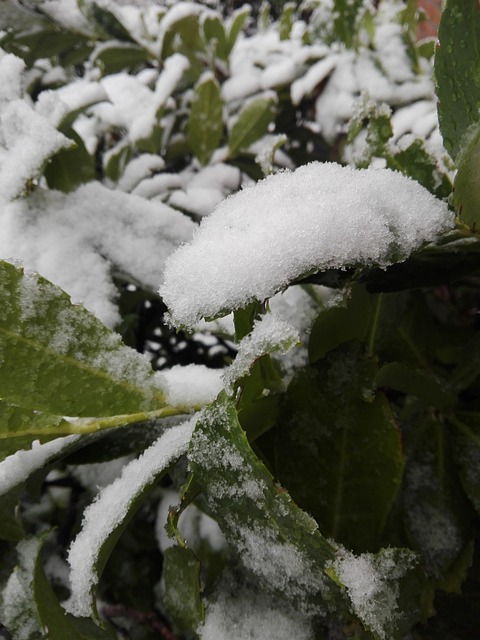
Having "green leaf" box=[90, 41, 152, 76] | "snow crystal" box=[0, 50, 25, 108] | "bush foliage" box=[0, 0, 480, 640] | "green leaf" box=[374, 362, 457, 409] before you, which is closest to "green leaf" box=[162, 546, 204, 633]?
"bush foliage" box=[0, 0, 480, 640]

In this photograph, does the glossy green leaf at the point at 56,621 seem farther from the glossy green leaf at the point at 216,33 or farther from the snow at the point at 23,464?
the glossy green leaf at the point at 216,33

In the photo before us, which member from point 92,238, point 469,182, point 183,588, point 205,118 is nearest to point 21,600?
point 183,588

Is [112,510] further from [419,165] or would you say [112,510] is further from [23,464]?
[419,165]

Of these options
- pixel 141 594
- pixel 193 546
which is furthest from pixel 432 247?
pixel 141 594

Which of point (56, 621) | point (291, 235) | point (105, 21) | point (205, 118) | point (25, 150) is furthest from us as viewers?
point (105, 21)

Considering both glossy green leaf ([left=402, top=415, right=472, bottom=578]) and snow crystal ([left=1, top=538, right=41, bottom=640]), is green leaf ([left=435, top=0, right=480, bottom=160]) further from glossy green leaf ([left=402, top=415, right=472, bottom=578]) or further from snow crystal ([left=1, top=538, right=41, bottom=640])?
snow crystal ([left=1, top=538, right=41, bottom=640])

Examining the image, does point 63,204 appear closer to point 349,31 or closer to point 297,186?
point 297,186
